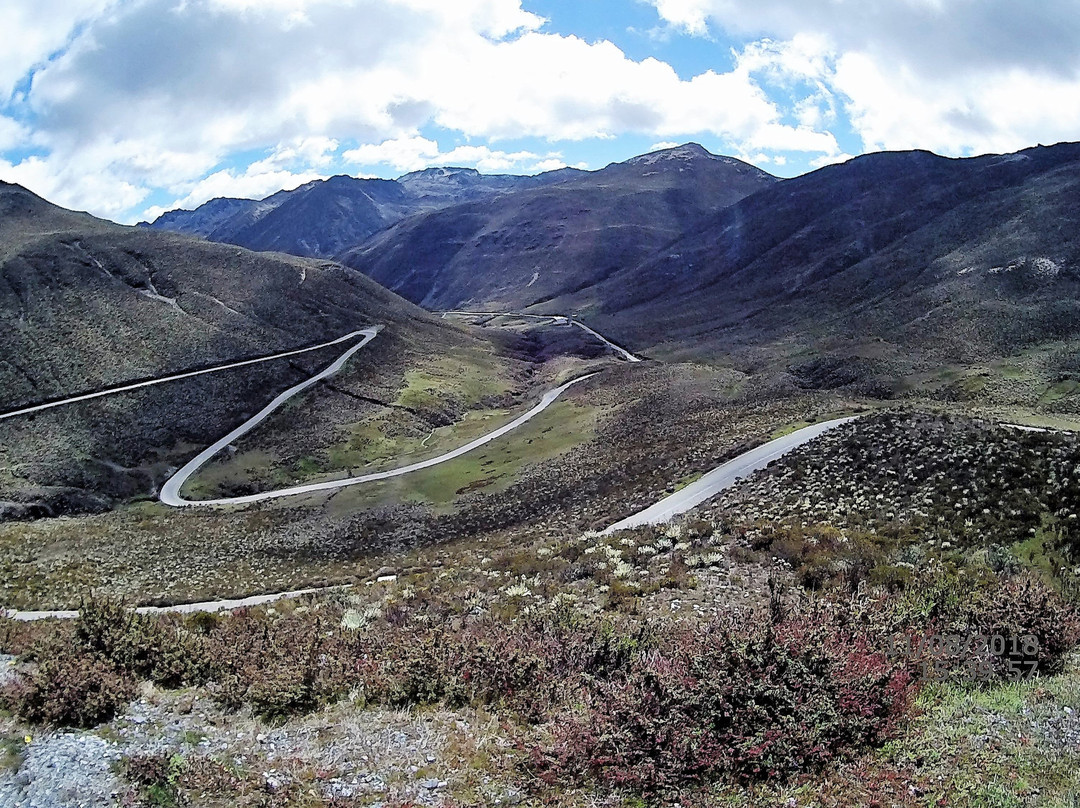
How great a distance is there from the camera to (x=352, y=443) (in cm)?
6762

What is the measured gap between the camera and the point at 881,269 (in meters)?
101

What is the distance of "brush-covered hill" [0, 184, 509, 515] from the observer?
194 ft

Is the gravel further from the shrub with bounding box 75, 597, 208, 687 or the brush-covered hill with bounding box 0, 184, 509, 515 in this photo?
the brush-covered hill with bounding box 0, 184, 509, 515

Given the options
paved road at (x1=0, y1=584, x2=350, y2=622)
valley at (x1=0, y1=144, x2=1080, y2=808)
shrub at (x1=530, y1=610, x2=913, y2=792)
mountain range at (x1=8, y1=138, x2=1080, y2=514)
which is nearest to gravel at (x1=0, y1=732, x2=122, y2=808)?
valley at (x1=0, y1=144, x2=1080, y2=808)

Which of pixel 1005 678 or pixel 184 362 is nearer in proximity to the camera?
pixel 1005 678

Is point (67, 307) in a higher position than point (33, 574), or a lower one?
higher

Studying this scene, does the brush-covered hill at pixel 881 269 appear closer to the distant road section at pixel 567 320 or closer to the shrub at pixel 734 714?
the distant road section at pixel 567 320

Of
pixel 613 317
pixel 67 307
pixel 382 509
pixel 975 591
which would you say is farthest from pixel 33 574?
pixel 613 317

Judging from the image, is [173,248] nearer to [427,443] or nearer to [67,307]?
[67,307]

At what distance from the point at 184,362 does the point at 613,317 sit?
8523 centimetres

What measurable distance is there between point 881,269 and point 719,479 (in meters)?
84.5

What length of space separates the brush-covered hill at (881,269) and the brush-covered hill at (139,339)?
45.0m

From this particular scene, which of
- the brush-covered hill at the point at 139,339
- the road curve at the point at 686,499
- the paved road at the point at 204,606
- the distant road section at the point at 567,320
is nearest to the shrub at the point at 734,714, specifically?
the road curve at the point at 686,499

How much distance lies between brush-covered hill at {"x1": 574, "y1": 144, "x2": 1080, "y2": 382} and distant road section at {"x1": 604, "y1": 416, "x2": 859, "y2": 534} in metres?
38.9
